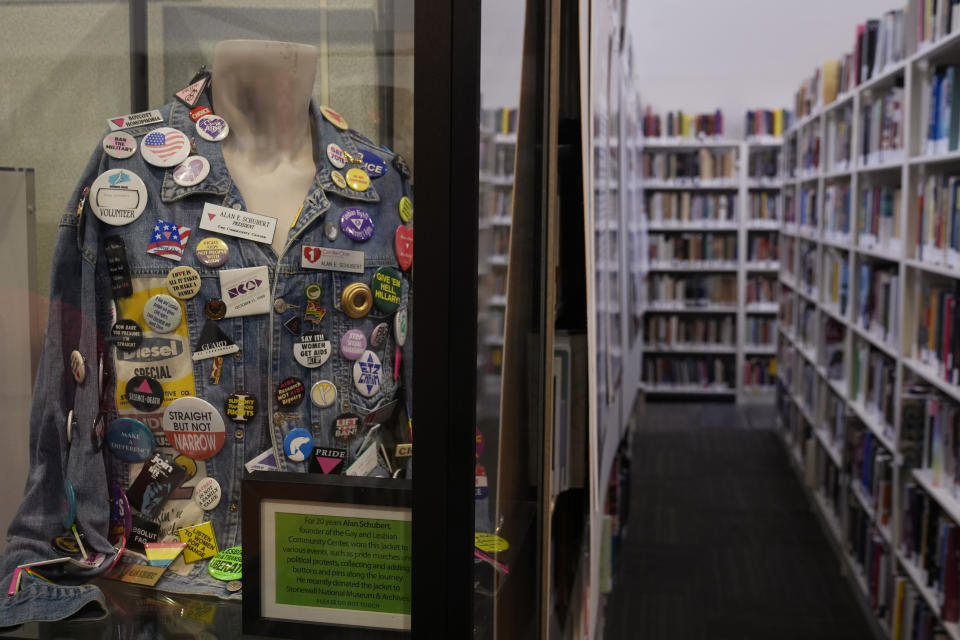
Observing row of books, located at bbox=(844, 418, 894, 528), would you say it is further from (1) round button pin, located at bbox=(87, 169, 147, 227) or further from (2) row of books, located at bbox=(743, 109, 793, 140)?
(2) row of books, located at bbox=(743, 109, 793, 140)

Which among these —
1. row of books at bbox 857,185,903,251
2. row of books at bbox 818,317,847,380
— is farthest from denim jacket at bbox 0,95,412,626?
row of books at bbox 818,317,847,380

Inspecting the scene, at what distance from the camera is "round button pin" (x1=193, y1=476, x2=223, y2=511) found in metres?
0.98

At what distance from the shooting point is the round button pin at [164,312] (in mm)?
955

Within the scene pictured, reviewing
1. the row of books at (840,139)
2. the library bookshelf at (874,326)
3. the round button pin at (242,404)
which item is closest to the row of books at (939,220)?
the library bookshelf at (874,326)

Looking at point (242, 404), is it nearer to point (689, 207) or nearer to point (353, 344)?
point (353, 344)

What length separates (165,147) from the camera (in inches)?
37.5

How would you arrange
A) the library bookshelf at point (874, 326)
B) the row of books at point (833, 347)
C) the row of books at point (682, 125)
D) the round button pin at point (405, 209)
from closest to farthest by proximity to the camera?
the round button pin at point (405, 209)
the library bookshelf at point (874, 326)
the row of books at point (833, 347)
the row of books at point (682, 125)

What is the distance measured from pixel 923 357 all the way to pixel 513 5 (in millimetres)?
2380

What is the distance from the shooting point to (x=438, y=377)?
915mm

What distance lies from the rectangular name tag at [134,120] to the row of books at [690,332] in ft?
23.8

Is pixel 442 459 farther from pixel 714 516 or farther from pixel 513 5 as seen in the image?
pixel 714 516

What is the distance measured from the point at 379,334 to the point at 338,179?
7.0 inches

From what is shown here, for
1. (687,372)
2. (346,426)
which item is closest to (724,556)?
(346,426)

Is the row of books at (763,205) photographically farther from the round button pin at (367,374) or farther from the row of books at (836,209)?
the round button pin at (367,374)
